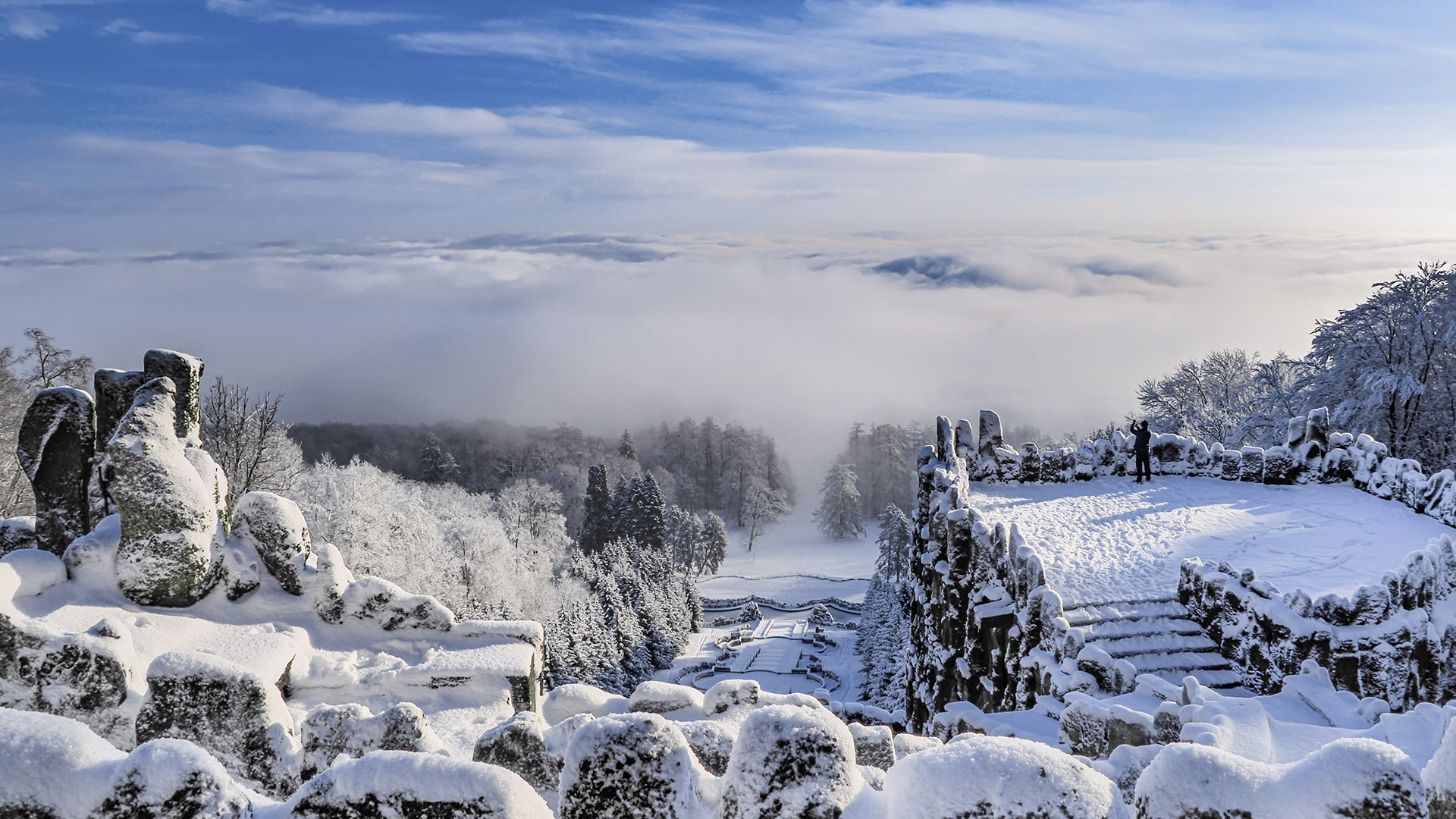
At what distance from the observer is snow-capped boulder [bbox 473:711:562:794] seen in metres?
4.29

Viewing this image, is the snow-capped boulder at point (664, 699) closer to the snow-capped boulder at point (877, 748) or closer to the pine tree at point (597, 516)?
the snow-capped boulder at point (877, 748)

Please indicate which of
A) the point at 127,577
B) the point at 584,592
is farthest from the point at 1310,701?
the point at 584,592

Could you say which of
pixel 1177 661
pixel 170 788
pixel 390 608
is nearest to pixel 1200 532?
pixel 1177 661

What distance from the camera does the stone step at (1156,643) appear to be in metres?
10.8

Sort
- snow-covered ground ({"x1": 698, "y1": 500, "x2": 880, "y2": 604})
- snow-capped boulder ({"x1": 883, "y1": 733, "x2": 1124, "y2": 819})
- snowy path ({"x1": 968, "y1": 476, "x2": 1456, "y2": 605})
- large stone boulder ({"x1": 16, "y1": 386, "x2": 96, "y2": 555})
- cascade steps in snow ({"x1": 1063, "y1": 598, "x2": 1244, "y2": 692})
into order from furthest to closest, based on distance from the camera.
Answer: snow-covered ground ({"x1": 698, "y1": 500, "x2": 880, "y2": 604}) < snowy path ({"x1": 968, "y1": 476, "x2": 1456, "y2": 605}) < cascade steps in snow ({"x1": 1063, "y1": 598, "x2": 1244, "y2": 692}) < large stone boulder ({"x1": 16, "y1": 386, "x2": 96, "y2": 555}) < snow-capped boulder ({"x1": 883, "y1": 733, "x2": 1124, "y2": 819})

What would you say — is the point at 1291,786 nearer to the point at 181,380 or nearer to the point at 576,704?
the point at 576,704

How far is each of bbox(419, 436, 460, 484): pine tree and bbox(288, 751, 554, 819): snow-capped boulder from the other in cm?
6449

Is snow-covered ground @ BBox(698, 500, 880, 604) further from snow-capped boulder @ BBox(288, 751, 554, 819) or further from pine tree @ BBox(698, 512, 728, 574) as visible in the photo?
snow-capped boulder @ BBox(288, 751, 554, 819)

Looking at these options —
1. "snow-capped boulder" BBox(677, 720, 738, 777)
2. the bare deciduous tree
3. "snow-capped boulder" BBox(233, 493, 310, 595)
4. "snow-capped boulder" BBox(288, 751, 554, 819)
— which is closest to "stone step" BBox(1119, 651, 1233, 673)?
"snow-capped boulder" BBox(677, 720, 738, 777)

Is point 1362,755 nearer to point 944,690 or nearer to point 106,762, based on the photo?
point 106,762

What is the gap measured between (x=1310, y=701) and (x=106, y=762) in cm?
986

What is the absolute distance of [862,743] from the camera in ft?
17.6

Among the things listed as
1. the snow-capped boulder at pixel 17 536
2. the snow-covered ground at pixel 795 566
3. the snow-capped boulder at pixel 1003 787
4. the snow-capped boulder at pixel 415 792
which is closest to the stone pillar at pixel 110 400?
the snow-capped boulder at pixel 17 536

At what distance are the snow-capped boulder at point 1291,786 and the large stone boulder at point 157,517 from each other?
8849mm
